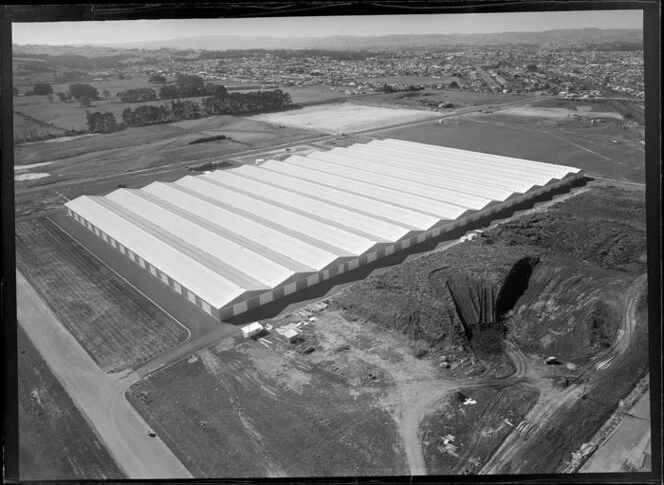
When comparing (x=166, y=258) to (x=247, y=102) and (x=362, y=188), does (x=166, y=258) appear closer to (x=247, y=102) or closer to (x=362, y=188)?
(x=362, y=188)

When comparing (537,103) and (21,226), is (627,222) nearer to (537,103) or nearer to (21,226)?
(537,103)

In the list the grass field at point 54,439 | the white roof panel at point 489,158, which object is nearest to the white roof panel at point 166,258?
the grass field at point 54,439

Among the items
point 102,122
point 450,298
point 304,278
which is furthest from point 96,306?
point 102,122

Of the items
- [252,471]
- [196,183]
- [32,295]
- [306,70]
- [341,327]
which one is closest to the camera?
[252,471]

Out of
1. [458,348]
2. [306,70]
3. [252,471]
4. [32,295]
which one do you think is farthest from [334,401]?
[306,70]

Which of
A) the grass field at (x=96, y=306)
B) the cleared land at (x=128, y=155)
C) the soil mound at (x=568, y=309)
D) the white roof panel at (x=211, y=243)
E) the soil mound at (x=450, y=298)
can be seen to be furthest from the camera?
the cleared land at (x=128, y=155)

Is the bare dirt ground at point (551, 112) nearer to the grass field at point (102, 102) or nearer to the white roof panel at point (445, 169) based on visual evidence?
the white roof panel at point (445, 169)
